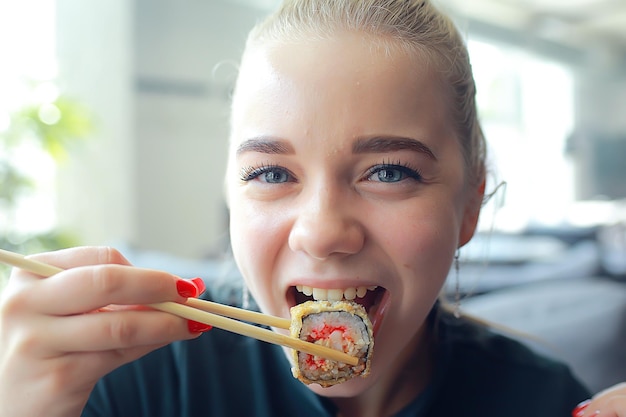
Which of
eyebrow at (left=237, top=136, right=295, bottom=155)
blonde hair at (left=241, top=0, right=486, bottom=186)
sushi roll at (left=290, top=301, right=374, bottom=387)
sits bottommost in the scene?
sushi roll at (left=290, top=301, right=374, bottom=387)

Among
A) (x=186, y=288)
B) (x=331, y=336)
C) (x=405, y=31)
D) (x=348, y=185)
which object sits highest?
(x=405, y=31)

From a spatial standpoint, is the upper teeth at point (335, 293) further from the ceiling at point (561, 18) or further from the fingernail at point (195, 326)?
the ceiling at point (561, 18)

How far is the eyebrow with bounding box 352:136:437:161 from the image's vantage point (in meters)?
0.92

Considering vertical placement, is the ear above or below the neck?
above

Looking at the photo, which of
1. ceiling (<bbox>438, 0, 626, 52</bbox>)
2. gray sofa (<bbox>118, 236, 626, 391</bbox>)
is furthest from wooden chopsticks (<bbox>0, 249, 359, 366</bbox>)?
ceiling (<bbox>438, 0, 626, 52</bbox>)

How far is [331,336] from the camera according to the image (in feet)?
3.06

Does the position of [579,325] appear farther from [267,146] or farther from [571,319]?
[267,146]

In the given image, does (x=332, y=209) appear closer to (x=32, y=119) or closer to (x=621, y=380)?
(x=621, y=380)

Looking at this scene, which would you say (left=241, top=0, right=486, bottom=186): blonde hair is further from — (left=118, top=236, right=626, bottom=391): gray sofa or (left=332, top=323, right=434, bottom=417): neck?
(left=118, top=236, right=626, bottom=391): gray sofa

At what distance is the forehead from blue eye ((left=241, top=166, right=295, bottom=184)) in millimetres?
76

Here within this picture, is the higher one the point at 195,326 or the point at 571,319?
the point at 195,326

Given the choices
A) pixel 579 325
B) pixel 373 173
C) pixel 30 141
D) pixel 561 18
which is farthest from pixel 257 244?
pixel 561 18

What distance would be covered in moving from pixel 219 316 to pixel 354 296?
278 mm

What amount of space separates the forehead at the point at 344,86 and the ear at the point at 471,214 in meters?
0.24
